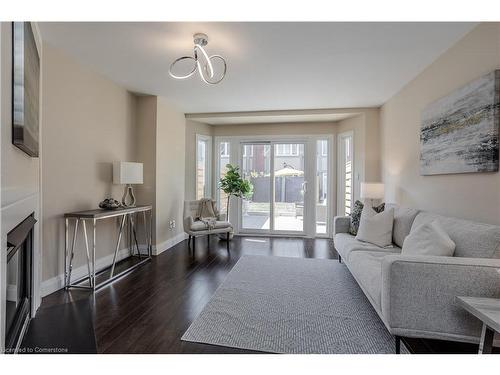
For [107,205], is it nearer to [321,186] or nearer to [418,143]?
[418,143]

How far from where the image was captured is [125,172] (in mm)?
3336

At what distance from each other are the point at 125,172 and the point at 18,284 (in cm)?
193

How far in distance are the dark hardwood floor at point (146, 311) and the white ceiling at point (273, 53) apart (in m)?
2.23

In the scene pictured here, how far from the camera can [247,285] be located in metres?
2.79

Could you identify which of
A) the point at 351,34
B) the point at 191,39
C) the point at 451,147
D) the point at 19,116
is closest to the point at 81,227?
the point at 19,116

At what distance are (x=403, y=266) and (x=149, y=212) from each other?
3472 mm

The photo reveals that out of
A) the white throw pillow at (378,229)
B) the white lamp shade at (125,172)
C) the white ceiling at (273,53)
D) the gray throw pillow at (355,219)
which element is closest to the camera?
the white ceiling at (273,53)

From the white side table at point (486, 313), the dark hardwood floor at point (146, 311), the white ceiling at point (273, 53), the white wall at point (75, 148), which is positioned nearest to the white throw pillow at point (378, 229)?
the dark hardwood floor at point (146, 311)

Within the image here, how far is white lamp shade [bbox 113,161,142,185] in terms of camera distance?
3295mm

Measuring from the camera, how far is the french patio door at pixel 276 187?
5383 mm

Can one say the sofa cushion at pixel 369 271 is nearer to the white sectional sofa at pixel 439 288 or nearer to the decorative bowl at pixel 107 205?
the white sectional sofa at pixel 439 288

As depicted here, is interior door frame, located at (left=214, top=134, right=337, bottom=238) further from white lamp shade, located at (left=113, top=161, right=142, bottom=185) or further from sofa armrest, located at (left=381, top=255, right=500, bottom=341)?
sofa armrest, located at (left=381, top=255, right=500, bottom=341)

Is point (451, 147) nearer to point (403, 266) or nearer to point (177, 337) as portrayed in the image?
point (403, 266)

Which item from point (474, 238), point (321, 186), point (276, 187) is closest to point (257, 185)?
point (276, 187)
